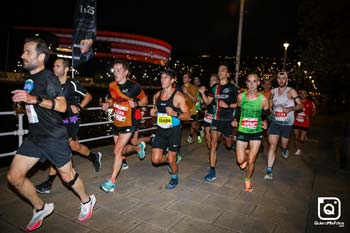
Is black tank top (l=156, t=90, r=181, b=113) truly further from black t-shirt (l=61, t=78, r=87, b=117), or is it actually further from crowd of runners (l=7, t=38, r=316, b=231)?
black t-shirt (l=61, t=78, r=87, b=117)

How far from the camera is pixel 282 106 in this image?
19.7ft

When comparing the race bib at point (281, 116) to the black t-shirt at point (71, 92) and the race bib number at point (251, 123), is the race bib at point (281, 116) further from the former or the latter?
the black t-shirt at point (71, 92)

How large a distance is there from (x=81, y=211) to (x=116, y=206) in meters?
0.61

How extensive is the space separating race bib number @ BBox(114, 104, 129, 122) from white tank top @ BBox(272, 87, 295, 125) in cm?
336

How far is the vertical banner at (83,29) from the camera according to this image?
5.87 m

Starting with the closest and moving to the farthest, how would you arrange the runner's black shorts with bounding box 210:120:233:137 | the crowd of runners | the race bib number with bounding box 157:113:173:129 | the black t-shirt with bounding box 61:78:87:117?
the crowd of runners
the black t-shirt with bounding box 61:78:87:117
the race bib number with bounding box 157:113:173:129
the runner's black shorts with bounding box 210:120:233:137

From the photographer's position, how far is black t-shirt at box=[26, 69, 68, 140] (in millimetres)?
3076

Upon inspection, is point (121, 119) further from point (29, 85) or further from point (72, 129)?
point (29, 85)

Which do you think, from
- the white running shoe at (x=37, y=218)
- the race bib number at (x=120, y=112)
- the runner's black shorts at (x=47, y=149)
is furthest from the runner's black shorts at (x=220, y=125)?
the white running shoe at (x=37, y=218)

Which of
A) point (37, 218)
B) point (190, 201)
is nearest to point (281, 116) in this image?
point (190, 201)

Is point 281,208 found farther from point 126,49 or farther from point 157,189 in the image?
point 126,49

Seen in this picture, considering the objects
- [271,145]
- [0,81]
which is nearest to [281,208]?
[271,145]

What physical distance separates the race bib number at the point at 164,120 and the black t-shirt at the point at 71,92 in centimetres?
145

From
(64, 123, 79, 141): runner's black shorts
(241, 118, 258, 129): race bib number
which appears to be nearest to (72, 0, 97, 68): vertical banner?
(64, 123, 79, 141): runner's black shorts
